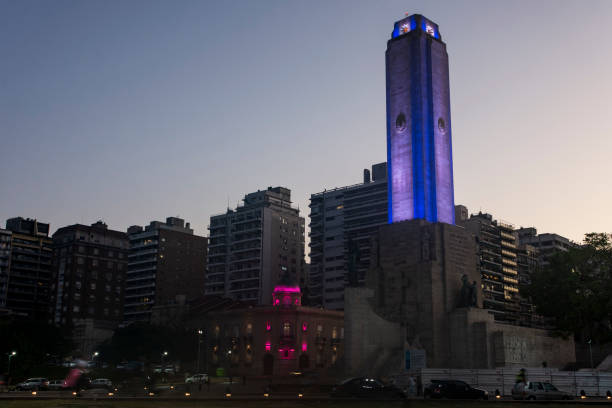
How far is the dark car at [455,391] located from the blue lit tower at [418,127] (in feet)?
98.8

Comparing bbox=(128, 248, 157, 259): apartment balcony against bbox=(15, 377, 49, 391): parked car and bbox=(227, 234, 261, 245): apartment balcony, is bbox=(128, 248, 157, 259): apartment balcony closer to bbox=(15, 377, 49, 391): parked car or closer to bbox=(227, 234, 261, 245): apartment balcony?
bbox=(227, 234, 261, 245): apartment balcony

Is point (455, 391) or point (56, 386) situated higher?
point (455, 391)

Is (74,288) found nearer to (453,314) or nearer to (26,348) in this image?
(26,348)

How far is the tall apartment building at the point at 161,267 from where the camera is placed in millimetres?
175125

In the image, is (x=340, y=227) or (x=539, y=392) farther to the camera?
(x=340, y=227)

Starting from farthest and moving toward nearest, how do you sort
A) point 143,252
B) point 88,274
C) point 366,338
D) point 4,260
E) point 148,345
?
point 143,252, point 4,260, point 88,274, point 148,345, point 366,338

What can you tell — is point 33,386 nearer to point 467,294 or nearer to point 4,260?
point 467,294

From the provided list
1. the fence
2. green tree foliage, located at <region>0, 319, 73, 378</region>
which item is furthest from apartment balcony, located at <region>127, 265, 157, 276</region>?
the fence

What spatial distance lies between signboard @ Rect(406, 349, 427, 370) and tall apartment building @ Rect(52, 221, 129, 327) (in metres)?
112

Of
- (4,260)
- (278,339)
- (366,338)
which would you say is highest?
(4,260)

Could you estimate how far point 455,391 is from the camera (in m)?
47.2

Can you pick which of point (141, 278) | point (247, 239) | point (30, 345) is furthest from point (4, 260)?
point (30, 345)

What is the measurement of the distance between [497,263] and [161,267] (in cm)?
8406

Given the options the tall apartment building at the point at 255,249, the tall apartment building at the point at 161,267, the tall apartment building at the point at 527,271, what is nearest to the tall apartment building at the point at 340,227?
the tall apartment building at the point at 255,249
